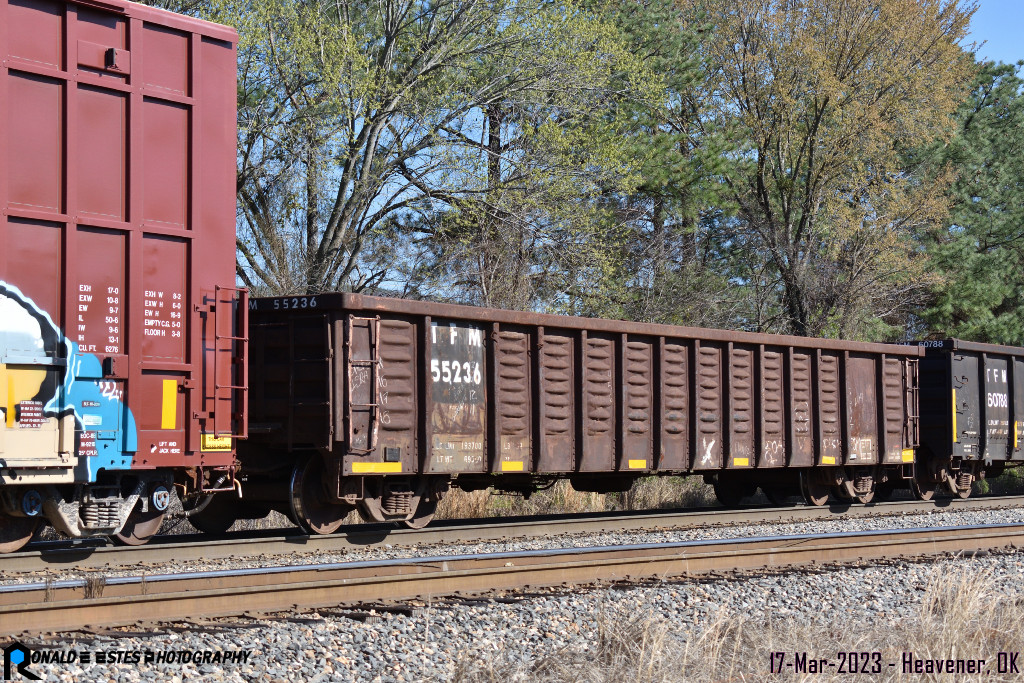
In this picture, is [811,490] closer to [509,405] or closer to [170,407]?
[509,405]

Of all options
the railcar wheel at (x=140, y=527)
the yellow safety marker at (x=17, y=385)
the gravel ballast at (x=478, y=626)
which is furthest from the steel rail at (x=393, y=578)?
the railcar wheel at (x=140, y=527)

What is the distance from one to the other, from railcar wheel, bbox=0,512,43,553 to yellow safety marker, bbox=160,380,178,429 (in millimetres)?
1501

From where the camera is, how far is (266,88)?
20969 mm

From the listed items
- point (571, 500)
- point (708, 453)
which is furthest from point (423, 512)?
point (571, 500)

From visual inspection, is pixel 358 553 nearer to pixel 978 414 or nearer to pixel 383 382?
pixel 383 382

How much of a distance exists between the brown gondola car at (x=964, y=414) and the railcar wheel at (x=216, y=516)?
13.5m

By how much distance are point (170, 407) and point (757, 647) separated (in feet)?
19.0

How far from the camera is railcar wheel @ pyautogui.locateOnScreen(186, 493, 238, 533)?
13219mm

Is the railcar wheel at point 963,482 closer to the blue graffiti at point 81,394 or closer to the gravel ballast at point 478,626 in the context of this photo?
the gravel ballast at point 478,626

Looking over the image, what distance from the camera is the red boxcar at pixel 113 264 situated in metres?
9.01

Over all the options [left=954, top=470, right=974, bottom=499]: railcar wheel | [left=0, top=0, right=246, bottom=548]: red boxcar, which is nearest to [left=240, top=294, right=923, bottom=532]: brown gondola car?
[left=0, top=0, right=246, bottom=548]: red boxcar

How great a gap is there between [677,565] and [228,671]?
4952mm

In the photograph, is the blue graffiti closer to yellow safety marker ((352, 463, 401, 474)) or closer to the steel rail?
the steel rail

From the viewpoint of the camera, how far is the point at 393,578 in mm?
8117
